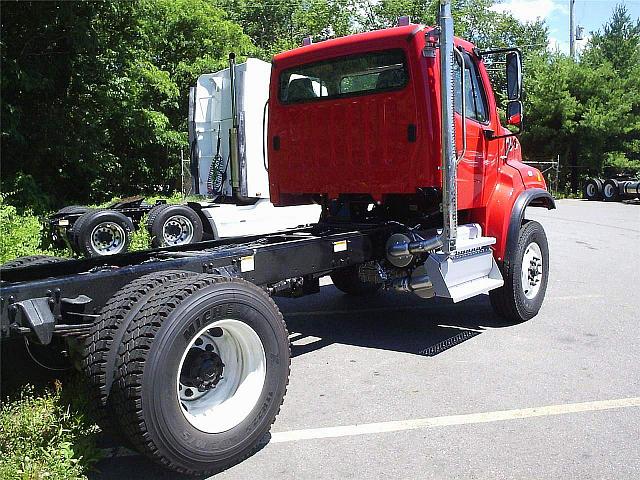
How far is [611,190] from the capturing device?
1006 inches

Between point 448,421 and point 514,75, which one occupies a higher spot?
point 514,75

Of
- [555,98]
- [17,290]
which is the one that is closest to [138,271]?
[17,290]

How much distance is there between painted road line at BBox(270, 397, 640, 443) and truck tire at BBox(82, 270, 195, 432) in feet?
4.02

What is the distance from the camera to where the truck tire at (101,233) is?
10195 mm

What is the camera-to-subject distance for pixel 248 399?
380cm

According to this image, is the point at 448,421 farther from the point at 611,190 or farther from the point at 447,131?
the point at 611,190

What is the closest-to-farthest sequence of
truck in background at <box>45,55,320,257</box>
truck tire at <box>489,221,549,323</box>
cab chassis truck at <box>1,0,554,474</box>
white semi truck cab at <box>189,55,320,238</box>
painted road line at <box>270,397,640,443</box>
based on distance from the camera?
cab chassis truck at <box>1,0,554,474</box>
painted road line at <box>270,397,640,443</box>
truck tire at <box>489,221,549,323</box>
truck in background at <box>45,55,320,257</box>
white semi truck cab at <box>189,55,320,238</box>

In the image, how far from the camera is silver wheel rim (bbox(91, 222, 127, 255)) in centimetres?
1034

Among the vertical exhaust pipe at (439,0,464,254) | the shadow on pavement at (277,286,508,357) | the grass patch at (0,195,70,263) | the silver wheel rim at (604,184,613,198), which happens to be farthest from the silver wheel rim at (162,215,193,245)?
the silver wheel rim at (604,184,613,198)

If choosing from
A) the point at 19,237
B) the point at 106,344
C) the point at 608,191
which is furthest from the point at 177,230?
the point at 608,191

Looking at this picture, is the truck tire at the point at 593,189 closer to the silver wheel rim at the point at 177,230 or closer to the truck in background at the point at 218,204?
the truck in background at the point at 218,204

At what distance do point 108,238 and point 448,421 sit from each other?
25.3 feet

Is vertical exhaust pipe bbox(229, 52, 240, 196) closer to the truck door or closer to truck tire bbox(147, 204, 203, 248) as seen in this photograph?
truck tire bbox(147, 204, 203, 248)

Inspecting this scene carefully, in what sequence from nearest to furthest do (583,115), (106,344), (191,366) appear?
(106,344) < (191,366) < (583,115)
